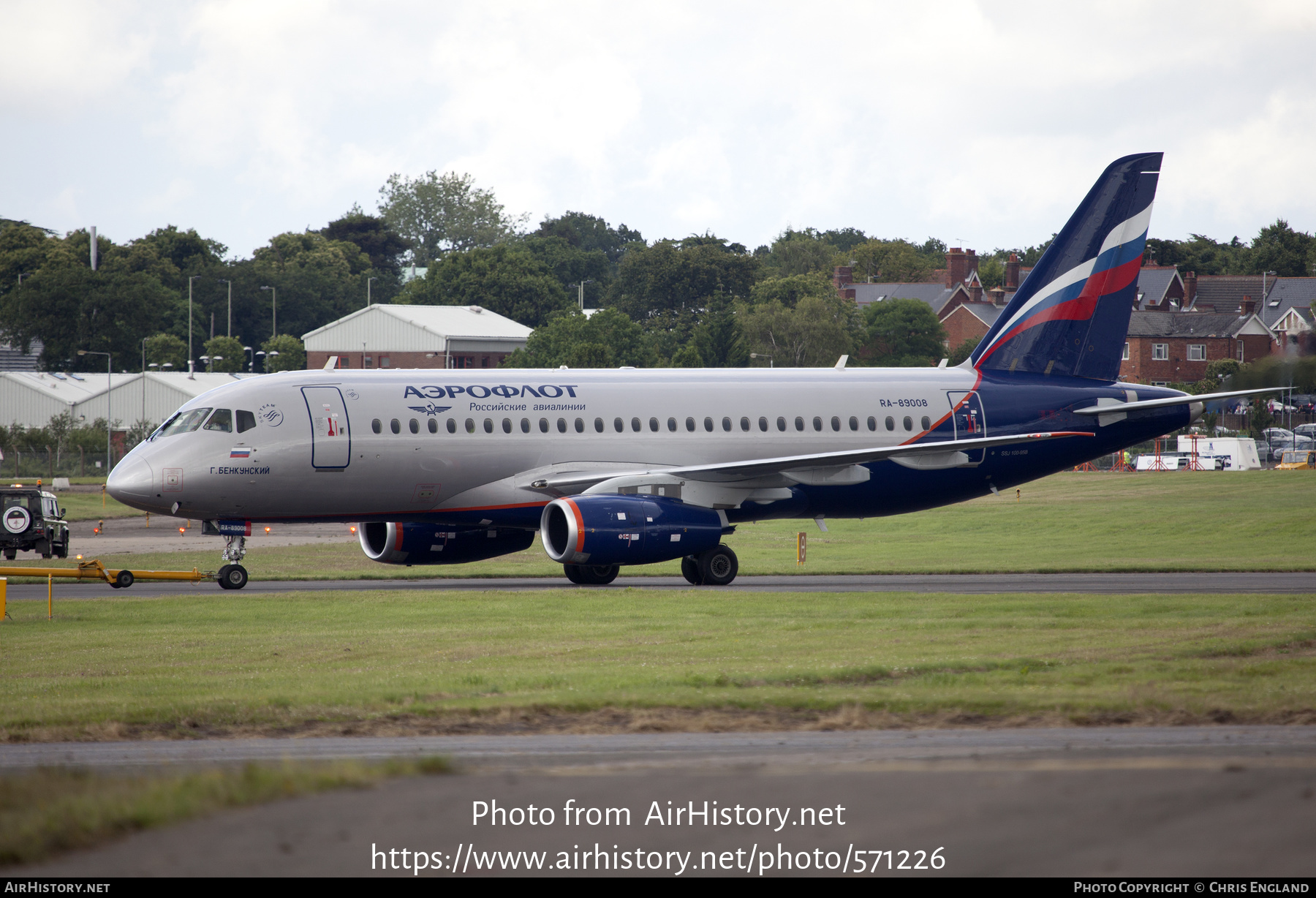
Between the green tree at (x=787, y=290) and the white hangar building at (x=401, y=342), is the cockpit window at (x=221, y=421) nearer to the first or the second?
Result: the white hangar building at (x=401, y=342)

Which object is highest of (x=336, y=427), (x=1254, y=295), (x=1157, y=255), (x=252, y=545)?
(x=1157, y=255)

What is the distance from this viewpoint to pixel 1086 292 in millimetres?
35219

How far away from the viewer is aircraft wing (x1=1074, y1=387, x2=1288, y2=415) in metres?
31.4

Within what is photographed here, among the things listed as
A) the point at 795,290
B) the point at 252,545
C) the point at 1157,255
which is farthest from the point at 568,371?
the point at 795,290

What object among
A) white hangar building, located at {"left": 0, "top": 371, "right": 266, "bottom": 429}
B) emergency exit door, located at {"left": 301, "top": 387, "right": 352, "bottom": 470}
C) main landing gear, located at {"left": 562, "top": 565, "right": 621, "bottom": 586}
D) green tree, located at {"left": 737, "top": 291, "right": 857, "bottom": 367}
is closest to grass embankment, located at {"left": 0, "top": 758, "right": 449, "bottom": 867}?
emergency exit door, located at {"left": 301, "top": 387, "right": 352, "bottom": 470}

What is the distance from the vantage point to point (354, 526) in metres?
57.4

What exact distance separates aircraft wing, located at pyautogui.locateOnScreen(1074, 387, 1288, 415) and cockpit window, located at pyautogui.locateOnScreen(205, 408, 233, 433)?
18.7m

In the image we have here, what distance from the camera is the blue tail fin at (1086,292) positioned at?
115 ft

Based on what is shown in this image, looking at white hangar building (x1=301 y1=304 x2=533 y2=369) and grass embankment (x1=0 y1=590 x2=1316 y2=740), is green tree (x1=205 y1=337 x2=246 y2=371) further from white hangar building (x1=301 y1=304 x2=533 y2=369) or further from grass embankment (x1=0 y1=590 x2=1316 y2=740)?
grass embankment (x1=0 y1=590 x2=1316 y2=740)

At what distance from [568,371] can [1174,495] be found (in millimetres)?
37369

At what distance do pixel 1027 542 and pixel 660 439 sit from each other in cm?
1906

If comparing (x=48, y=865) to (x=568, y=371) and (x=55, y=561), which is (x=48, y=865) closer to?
(x=568, y=371)

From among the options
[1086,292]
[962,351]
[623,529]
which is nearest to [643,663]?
[623,529]

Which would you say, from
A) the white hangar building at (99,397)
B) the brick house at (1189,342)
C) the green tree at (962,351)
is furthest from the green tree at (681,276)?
the brick house at (1189,342)
